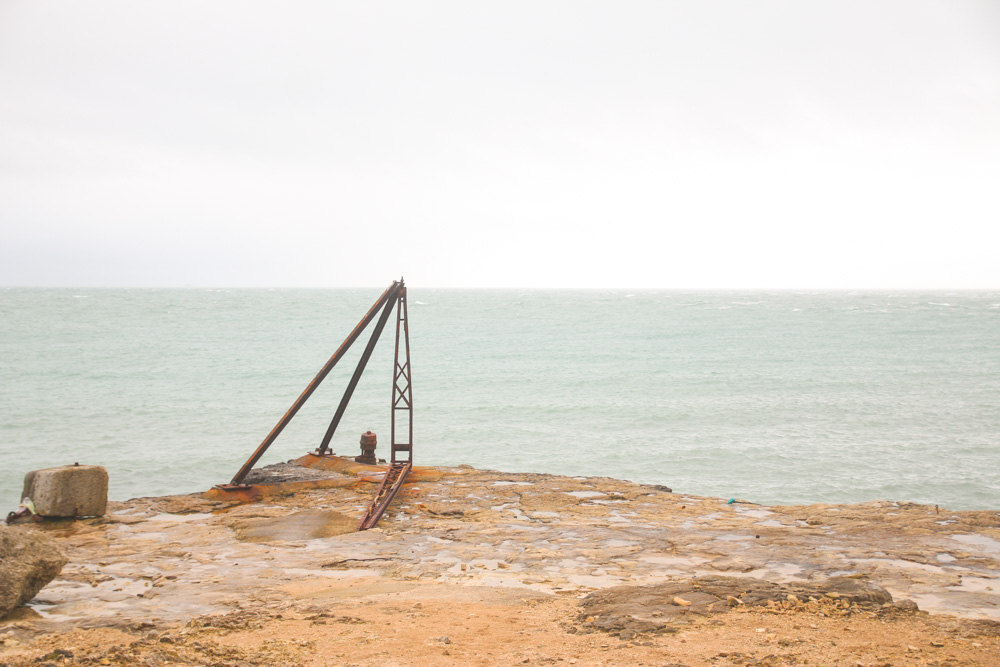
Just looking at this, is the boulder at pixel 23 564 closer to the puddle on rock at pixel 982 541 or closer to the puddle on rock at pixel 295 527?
the puddle on rock at pixel 295 527

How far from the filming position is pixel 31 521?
32.0 feet

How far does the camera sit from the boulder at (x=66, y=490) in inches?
386

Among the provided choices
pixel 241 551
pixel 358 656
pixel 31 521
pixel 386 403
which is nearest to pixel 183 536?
pixel 241 551

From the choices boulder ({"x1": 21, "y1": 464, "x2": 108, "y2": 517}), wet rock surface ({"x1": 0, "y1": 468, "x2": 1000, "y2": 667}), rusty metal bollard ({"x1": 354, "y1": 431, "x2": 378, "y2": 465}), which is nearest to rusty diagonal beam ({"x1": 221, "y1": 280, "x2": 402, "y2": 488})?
wet rock surface ({"x1": 0, "y1": 468, "x2": 1000, "y2": 667})

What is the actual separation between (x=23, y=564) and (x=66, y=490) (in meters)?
4.25

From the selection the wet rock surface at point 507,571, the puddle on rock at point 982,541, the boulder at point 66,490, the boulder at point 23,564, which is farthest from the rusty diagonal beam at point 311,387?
the puddle on rock at point 982,541

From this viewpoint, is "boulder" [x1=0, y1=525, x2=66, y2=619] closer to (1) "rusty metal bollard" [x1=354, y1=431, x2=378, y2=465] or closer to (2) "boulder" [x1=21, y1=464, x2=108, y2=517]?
(2) "boulder" [x1=21, y1=464, x2=108, y2=517]

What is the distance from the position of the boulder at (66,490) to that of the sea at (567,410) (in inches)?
245

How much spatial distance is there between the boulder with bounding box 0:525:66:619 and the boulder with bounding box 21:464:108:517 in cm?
384

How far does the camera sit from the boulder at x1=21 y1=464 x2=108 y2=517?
32.2ft

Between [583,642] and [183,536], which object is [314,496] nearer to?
[183,536]

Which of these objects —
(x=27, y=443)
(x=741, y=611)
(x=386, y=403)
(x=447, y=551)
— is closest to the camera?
(x=741, y=611)

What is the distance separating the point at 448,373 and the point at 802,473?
24.5m

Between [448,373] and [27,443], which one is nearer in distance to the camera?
[27,443]
